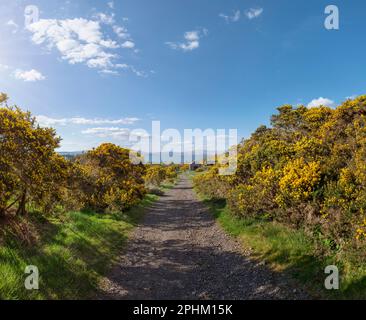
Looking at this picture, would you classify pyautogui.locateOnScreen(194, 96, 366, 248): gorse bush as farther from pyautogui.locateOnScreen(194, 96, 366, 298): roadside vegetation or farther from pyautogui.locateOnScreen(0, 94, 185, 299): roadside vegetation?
pyautogui.locateOnScreen(0, 94, 185, 299): roadside vegetation

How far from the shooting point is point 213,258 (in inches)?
406

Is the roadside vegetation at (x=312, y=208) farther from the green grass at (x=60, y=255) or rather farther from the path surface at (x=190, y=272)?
the green grass at (x=60, y=255)

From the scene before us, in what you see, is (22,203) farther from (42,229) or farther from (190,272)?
(190,272)

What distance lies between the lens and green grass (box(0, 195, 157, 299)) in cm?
635

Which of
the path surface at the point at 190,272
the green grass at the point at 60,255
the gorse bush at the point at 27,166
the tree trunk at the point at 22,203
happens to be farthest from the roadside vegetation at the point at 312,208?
the tree trunk at the point at 22,203

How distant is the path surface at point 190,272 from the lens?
7.36 metres

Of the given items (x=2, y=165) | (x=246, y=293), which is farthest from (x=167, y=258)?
(x=2, y=165)

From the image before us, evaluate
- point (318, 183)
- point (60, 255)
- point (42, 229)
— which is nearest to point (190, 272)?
point (60, 255)

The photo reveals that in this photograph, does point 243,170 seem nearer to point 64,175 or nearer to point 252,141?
point 252,141

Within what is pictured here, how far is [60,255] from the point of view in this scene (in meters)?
8.37

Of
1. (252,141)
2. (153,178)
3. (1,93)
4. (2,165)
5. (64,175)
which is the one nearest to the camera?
(2,165)

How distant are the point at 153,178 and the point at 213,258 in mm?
35015

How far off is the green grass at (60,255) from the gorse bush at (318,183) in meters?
6.77

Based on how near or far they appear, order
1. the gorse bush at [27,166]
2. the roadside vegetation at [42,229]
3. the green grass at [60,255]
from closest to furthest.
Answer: the green grass at [60,255] < the roadside vegetation at [42,229] < the gorse bush at [27,166]
